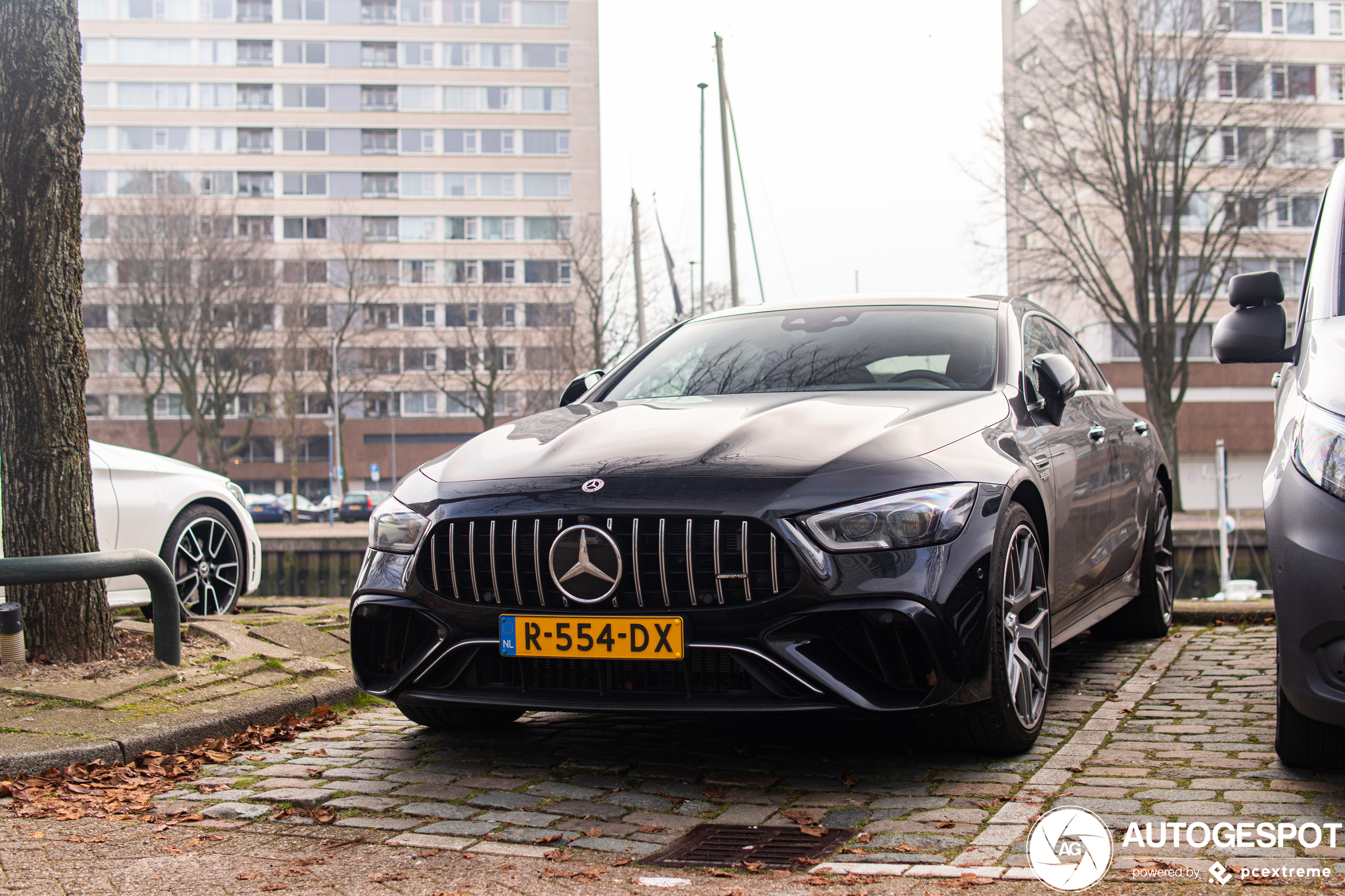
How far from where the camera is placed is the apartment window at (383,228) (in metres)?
71.7

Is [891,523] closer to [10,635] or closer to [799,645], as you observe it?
[799,645]

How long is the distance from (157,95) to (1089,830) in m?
76.3

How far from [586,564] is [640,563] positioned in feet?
0.54

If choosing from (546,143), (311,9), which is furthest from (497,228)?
(311,9)

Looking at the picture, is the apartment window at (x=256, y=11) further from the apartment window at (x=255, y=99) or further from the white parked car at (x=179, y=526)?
the white parked car at (x=179, y=526)

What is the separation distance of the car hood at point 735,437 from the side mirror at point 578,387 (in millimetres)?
830

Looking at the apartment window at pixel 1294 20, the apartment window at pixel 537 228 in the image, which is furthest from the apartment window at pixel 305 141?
the apartment window at pixel 1294 20

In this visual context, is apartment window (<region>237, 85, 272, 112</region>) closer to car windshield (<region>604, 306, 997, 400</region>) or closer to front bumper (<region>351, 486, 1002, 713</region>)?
car windshield (<region>604, 306, 997, 400</region>)

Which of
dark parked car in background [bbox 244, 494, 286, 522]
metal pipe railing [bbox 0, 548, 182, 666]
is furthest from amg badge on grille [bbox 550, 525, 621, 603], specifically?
dark parked car in background [bbox 244, 494, 286, 522]

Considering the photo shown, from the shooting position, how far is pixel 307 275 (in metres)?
53.8

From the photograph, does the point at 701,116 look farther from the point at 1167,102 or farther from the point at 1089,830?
the point at 1089,830

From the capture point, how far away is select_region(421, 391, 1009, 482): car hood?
372 centimetres

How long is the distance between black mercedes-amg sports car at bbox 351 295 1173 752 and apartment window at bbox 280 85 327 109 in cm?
7224

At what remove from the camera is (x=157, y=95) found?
7031 centimetres
